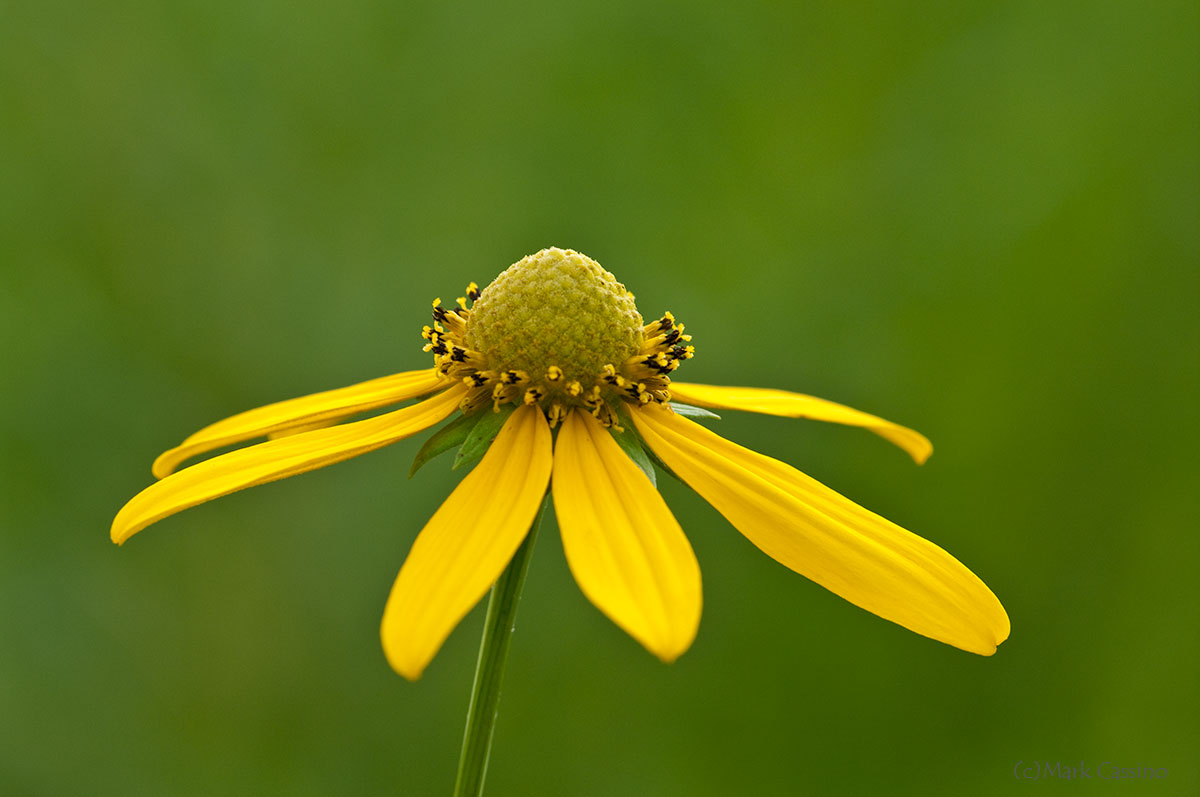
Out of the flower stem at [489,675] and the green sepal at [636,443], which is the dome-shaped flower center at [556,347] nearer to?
the green sepal at [636,443]

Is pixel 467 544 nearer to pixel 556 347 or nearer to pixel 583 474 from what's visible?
pixel 583 474

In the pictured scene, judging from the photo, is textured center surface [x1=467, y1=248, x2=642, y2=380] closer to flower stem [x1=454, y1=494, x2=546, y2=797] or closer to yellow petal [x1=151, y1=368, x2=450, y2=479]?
yellow petal [x1=151, y1=368, x2=450, y2=479]

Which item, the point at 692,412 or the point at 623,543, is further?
the point at 692,412

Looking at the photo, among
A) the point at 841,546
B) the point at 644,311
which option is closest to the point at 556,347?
the point at 841,546

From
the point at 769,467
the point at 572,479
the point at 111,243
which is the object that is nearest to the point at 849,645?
the point at 769,467

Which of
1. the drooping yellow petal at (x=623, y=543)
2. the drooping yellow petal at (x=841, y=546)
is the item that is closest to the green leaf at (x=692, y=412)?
the drooping yellow petal at (x=841, y=546)

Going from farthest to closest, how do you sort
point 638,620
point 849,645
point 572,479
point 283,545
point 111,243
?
point 111,243 < point 283,545 < point 849,645 < point 572,479 < point 638,620

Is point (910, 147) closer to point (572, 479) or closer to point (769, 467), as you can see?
point (769, 467)
